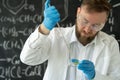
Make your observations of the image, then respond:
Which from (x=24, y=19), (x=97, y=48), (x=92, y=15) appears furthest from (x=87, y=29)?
(x=24, y=19)

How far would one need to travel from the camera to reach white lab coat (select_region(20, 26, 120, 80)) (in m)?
1.37

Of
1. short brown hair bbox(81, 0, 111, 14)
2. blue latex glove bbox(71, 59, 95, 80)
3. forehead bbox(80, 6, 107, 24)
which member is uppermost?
short brown hair bbox(81, 0, 111, 14)

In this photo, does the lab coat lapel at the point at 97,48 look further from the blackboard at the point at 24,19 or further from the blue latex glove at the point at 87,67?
the blackboard at the point at 24,19

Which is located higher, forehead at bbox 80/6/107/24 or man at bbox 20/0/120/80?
forehead at bbox 80/6/107/24

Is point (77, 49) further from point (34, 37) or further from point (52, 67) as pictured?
point (34, 37)

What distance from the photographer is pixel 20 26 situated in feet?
6.84

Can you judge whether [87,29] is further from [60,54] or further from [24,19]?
[24,19]

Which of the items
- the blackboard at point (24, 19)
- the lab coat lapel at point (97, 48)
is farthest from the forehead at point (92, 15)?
the blackboard at point (24, 19)

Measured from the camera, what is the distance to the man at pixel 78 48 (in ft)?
4.47

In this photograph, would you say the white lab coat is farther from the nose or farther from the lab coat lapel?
the nose

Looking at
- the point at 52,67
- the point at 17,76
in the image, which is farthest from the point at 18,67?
the point at 52,67

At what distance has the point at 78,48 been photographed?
154cm

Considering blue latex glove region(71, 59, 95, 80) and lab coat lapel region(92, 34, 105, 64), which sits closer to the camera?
blue latex glove region(71, 59, 95, 80)

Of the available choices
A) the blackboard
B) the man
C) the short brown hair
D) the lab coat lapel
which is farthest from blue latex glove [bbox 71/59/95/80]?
the blackboard
